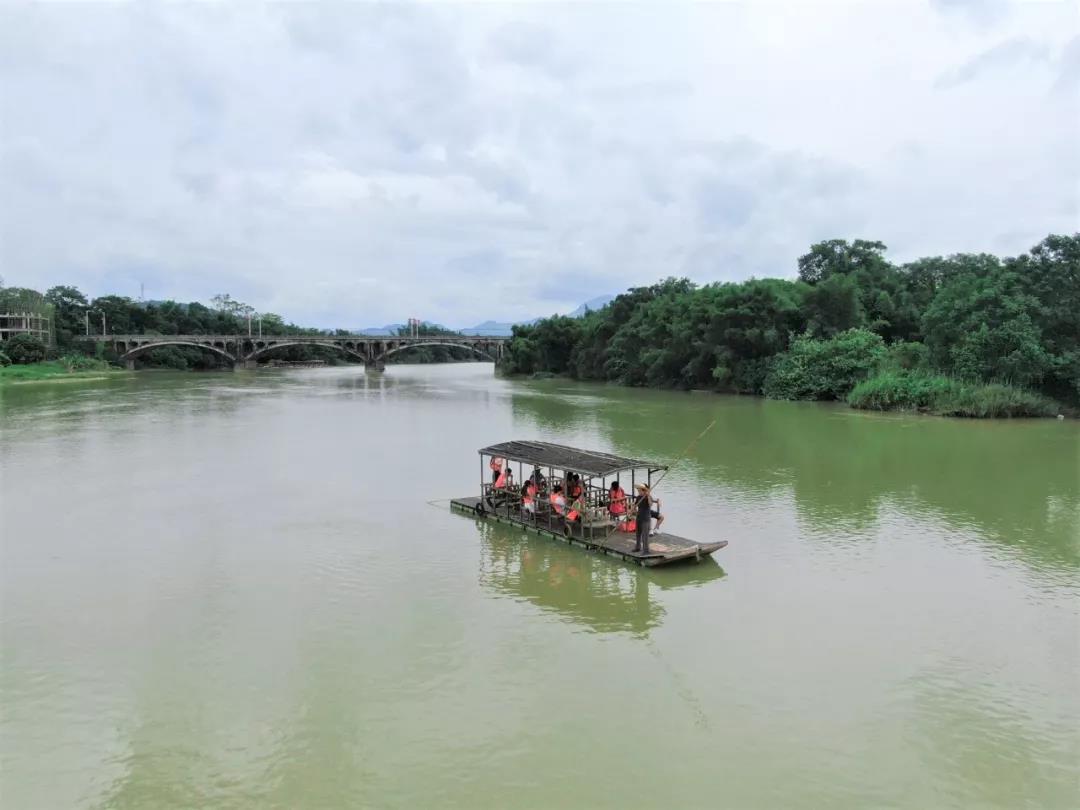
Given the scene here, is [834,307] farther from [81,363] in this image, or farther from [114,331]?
[114,331]

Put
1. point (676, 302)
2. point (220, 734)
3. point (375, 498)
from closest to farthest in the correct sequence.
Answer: point (220, 734) < point (375, 498) < point (676, 302)

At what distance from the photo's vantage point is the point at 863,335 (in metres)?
43.5

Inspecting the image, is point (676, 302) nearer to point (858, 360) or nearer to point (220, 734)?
point (858, 360)

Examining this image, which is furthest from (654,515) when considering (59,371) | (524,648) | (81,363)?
(81,363)

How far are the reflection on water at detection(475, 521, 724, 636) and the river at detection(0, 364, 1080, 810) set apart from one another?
0.07m

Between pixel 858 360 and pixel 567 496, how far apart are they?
32.6 m

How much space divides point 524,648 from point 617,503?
4.89m

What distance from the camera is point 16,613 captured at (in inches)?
453

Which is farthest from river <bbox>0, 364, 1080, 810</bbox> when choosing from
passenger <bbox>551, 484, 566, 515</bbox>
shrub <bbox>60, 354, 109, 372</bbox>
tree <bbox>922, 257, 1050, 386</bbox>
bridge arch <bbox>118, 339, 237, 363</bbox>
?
bridge arch <bbox>118, 339, 237, 363</bbox>

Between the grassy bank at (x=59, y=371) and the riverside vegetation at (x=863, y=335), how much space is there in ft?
132

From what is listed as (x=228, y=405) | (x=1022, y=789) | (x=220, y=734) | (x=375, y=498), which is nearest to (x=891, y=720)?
(x=1022, y=789)

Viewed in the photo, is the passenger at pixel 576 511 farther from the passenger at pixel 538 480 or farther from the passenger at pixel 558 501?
the passenger at pixel 538 480

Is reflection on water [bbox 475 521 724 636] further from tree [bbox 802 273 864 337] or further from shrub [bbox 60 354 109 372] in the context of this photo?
shrub [bbox 60 354 109 372]

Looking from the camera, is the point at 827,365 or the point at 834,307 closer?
the point at 827,365
